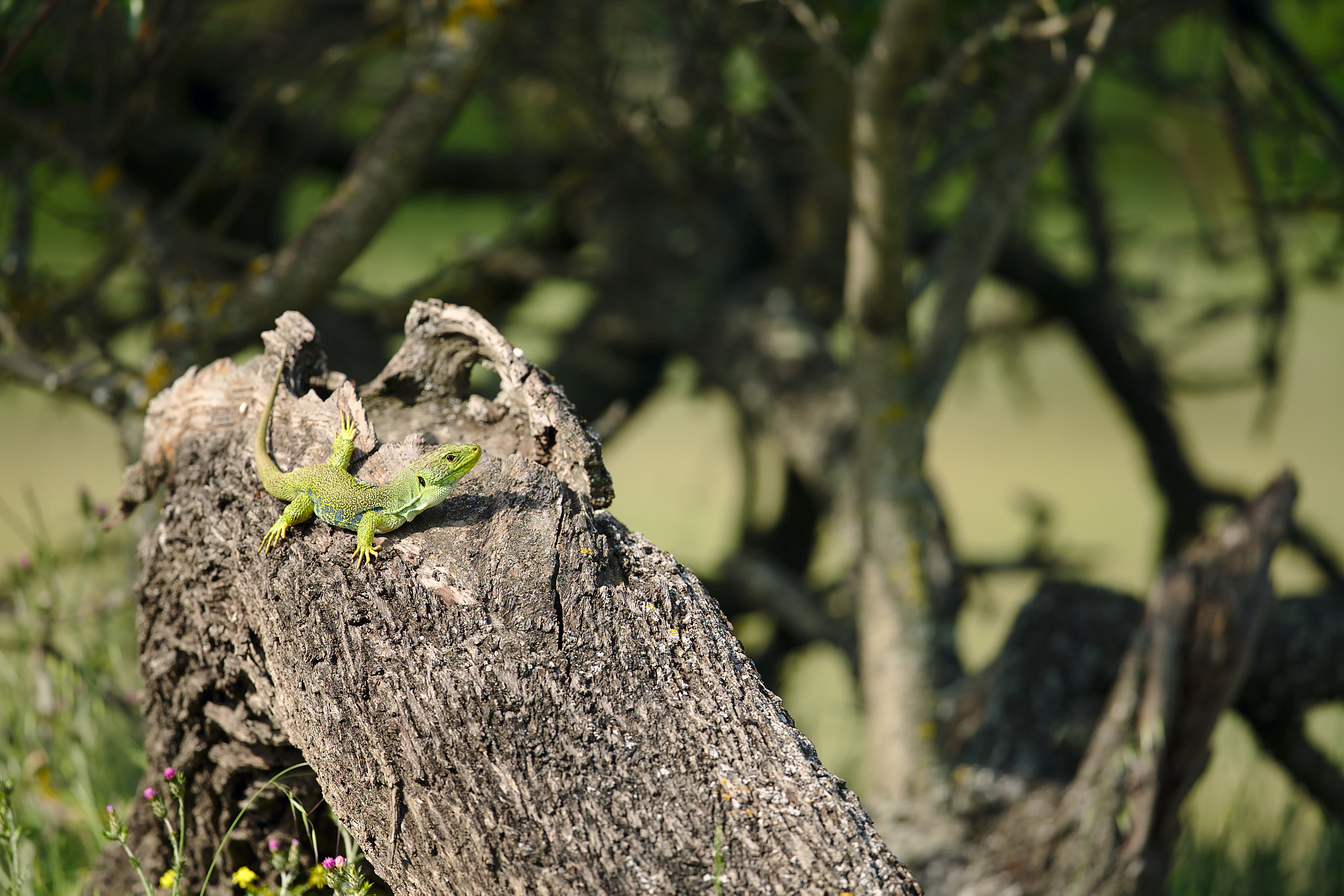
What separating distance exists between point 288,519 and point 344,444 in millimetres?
152

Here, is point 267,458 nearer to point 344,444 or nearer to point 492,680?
point 344,444

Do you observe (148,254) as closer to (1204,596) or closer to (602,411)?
(602,411)

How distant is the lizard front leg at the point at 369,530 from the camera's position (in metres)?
1.29

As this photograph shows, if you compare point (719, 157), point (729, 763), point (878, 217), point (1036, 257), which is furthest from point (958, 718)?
point (1036, 257)

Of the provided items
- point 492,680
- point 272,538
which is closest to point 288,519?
point 272,538

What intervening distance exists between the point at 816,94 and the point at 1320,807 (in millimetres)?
2681

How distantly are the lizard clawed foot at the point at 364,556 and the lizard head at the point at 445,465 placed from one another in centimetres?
11

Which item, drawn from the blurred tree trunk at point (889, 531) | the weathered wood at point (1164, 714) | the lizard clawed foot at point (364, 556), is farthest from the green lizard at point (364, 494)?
the weathered wood at point (1164, 714)

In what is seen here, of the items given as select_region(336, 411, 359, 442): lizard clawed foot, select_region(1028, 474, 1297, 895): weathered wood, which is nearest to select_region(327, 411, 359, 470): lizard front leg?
select_region(336, 411, 359, 442): lizard clawed foot

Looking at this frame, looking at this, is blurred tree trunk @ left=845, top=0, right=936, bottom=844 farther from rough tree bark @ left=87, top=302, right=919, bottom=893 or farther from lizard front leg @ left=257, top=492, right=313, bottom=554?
lizard front leg @ left=257, top=492, right=313, bottom=554

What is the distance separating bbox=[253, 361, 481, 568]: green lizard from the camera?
4.33 ft

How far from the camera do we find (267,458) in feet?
4.63

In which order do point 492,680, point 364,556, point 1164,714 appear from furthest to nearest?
point 1164,714
point 364,556
point 492,680

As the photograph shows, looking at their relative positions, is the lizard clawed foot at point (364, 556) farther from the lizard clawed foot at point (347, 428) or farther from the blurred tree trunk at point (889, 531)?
the blurred tree trunk at point (889, 531)
